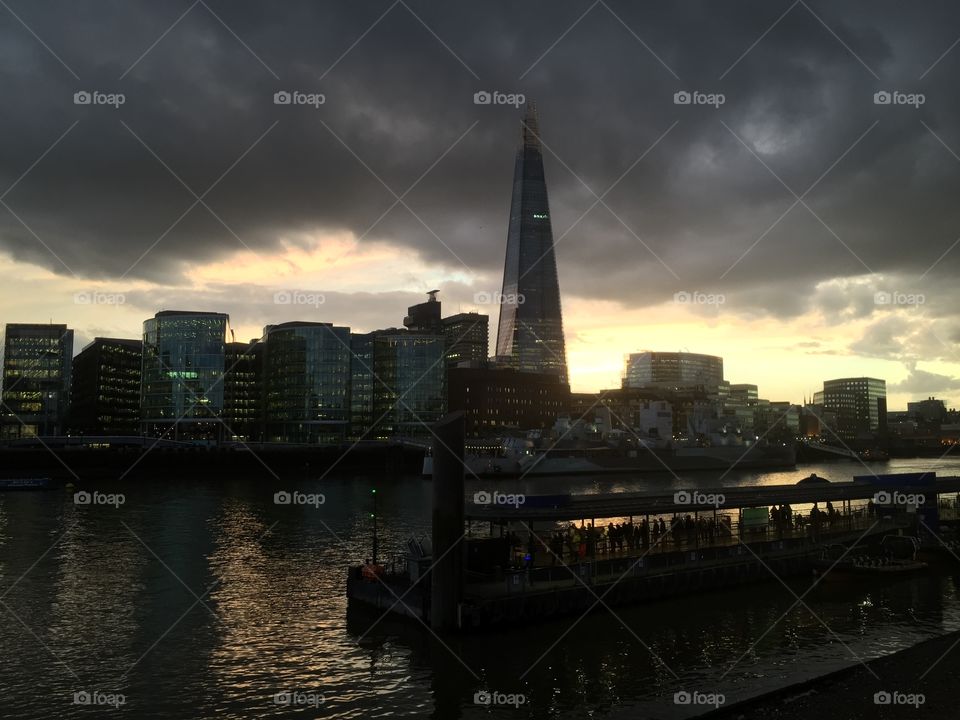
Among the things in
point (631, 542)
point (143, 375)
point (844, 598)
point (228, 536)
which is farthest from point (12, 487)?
point (143, 375)

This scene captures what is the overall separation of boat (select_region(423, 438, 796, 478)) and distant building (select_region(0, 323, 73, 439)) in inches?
4194

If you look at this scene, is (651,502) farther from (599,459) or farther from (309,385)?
(309,385)

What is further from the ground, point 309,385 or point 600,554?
point 309,385

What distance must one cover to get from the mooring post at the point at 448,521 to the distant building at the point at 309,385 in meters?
164

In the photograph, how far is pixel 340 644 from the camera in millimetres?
26484

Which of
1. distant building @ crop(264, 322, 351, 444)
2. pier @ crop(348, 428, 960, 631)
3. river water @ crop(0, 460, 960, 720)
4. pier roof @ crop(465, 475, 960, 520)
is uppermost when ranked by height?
distant building @ crop(264, 322, 351, 444)

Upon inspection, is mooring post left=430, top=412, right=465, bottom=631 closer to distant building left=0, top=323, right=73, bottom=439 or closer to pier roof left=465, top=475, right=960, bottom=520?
pier roof left=465, top=475, right=960, bottom=520

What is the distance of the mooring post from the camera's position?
1013 inches

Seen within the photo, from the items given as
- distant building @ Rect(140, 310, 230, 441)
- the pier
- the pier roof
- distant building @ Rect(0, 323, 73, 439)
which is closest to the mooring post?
the pier

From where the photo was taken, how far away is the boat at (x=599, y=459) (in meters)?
123

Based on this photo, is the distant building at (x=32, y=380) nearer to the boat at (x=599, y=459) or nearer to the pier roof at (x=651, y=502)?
the boat at (x=599, y=459)

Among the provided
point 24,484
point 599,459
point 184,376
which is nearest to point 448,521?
point 24,484

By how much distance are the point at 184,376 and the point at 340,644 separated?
163979 millimetres

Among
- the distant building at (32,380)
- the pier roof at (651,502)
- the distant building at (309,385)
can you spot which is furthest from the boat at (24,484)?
the distant building at (309,385)
